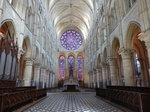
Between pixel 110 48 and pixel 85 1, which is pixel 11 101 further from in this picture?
pixel 85 1

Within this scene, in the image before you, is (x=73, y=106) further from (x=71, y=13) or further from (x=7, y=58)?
(x=71, y=13)

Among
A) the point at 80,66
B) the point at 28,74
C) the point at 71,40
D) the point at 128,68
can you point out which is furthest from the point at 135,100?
the point at 71,40

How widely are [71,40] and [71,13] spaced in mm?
9706

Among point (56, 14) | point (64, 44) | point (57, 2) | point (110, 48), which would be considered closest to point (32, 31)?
point (110, 48)

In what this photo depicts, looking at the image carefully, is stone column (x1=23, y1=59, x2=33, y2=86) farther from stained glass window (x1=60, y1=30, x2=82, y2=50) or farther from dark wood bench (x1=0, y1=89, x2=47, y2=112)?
stained glass window (x1=60, y1=30, x2=82, y2=50)

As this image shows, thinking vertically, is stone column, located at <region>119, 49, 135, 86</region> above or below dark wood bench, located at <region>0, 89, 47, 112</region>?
above

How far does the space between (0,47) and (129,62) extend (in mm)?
10581

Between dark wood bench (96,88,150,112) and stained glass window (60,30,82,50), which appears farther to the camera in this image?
stained glass window (60,30,82,50)

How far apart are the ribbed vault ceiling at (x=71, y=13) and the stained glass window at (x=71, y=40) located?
6.22ft

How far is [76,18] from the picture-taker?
3681 centimetres

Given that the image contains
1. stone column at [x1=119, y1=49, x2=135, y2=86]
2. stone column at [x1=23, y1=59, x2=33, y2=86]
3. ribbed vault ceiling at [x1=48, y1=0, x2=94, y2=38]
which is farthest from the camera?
ribbed vault ceiling at [x1=48, y1=0, x2=94, y2=38]

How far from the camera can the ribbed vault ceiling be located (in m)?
28.8

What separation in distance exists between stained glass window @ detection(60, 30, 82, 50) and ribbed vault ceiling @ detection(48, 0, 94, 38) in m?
1.89

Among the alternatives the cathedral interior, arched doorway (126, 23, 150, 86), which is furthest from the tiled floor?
arched doorway (126, 23, 150, 86)
